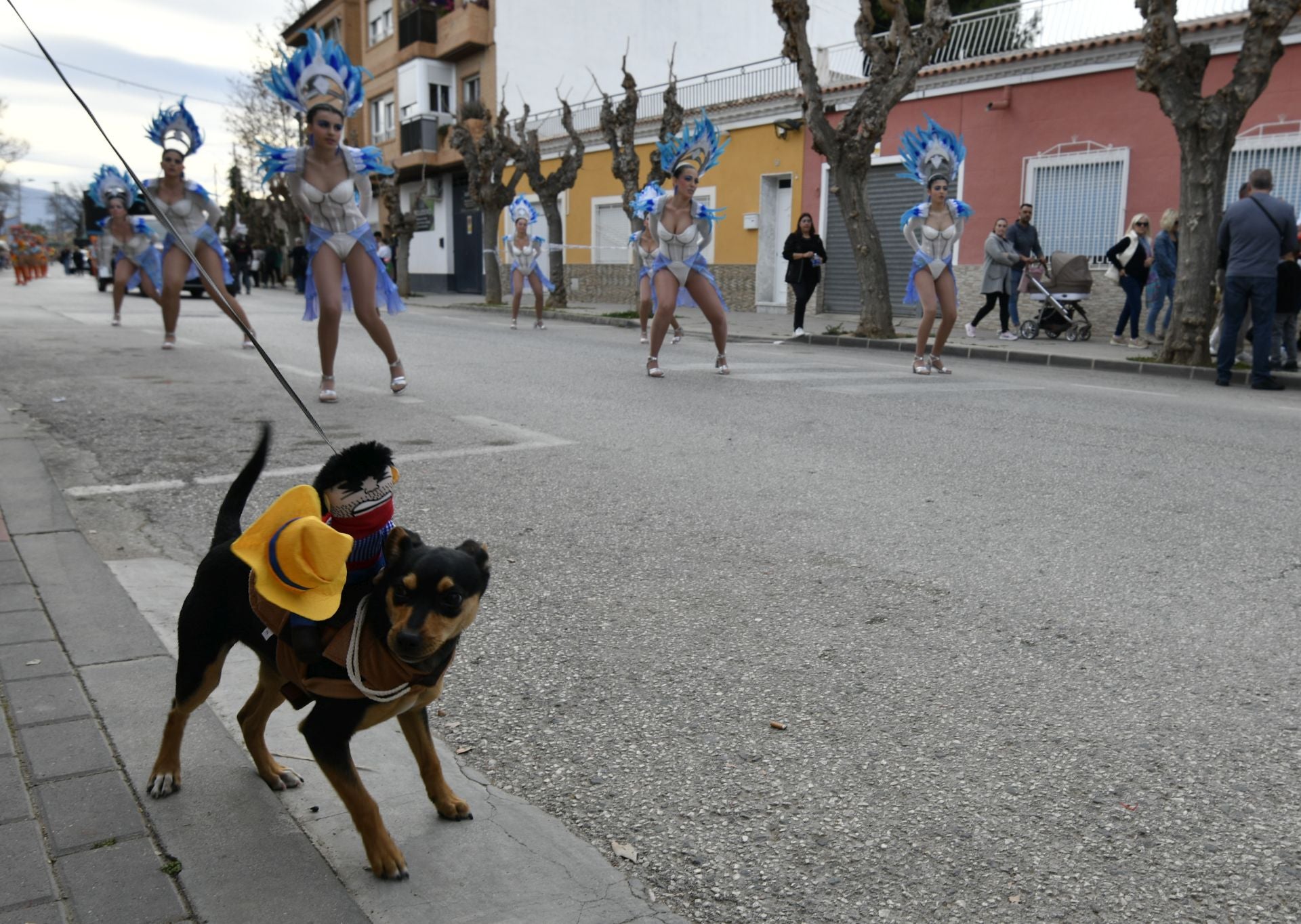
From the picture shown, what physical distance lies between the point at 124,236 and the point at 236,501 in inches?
553

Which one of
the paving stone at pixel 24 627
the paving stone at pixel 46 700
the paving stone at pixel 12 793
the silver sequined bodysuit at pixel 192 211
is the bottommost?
the paving stone at pixel 12 793

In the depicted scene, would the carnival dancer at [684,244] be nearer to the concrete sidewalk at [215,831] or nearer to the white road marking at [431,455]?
the white road marking at [431,455]

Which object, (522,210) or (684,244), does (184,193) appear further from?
(522,210)

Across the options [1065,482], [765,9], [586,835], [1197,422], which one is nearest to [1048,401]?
[1197,422]

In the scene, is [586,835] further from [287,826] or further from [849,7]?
[849,7]

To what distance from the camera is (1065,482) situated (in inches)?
233

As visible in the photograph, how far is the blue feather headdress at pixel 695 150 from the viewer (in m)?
11.0

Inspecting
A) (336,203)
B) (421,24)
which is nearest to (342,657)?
(336,203)

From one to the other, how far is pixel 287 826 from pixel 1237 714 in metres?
2.46

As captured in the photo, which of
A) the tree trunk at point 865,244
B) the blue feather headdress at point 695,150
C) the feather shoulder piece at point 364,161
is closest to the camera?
the feather shoulder piece at point 364,161

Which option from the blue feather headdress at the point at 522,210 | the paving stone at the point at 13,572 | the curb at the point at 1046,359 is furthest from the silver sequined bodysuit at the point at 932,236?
the paving stone at the point at 13,572

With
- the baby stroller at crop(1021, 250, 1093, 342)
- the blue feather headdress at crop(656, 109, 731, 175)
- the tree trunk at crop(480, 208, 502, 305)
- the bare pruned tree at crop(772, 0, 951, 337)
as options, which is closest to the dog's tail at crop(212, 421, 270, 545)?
the blue feather headdress at crop(656, 109, 731, 175)

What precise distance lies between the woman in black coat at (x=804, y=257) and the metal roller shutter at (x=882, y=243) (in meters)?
5.12

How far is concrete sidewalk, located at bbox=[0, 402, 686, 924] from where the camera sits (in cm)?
209
